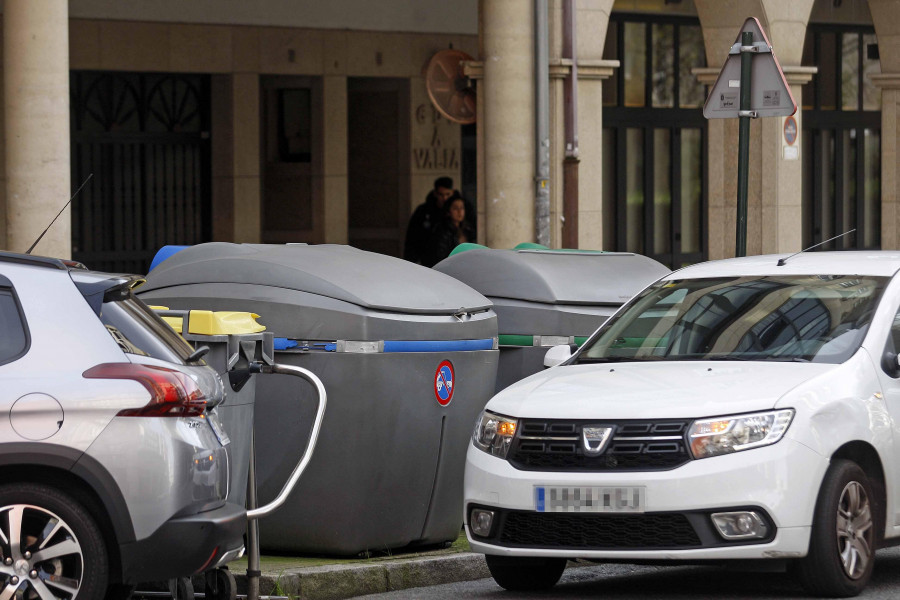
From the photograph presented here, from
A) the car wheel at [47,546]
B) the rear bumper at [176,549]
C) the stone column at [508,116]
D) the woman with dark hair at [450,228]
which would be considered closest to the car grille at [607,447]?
the rear bumper at [176,549]

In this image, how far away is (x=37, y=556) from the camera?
586 cm

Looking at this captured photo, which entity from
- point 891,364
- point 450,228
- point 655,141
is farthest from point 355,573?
point 655,141

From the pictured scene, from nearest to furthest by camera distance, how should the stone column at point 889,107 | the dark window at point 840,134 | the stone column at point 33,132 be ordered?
the stone column at point 33,132, the stone column at point 889,107, the dark window at point 840,134

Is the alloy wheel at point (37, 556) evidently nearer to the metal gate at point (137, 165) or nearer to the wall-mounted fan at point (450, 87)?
the wall-mounted fan at point (450, 87)

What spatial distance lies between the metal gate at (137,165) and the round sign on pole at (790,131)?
7.43 meters

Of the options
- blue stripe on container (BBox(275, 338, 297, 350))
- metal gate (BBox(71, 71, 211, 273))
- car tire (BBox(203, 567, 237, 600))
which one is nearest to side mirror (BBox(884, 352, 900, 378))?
blue stripe on container (BBox(275, 338, 297, 350))

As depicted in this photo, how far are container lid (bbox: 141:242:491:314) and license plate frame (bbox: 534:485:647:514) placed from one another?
1380mm

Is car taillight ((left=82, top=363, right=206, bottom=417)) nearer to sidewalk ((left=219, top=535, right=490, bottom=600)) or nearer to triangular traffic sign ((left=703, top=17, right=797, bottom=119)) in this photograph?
sidewalk ((left=219, top=535, right=490, bottom=600))

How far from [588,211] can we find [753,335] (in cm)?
980

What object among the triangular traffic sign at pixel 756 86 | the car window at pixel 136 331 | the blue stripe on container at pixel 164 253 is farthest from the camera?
the triangular traffic sign at pixel 756 86

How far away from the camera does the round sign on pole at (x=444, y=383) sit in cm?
823

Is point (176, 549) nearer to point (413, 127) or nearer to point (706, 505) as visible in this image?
point (706, 505)

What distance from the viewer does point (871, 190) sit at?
2839 cm

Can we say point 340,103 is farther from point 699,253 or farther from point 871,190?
point 871,190
